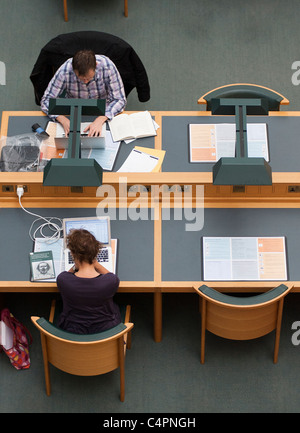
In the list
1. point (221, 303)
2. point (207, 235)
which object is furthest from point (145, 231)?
point (221, 303)

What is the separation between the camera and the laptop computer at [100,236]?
12.5 feet

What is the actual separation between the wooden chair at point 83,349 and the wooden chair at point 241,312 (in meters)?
0.52

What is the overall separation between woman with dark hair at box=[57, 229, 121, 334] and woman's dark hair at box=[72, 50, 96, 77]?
1.21m

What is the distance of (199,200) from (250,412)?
138cm

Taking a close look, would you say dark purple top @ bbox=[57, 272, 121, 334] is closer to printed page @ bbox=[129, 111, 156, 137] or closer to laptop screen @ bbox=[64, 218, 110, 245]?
laptop screen @ bbox=[64, 218, 110, 245]

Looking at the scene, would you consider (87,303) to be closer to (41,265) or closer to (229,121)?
(41,265)

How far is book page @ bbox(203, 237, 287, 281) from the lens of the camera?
3760mm

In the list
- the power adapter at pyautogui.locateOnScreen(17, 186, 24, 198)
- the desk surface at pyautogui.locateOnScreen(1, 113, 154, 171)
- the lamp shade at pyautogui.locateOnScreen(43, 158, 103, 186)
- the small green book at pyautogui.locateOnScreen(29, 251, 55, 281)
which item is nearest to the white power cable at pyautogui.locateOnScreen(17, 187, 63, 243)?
the power adapter at pyautogui.locateOnScreen(17, 186, 24, 198)


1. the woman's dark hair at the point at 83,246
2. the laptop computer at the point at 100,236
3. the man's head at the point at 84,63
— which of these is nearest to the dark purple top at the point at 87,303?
the woman's dark hair at the point at 83,246

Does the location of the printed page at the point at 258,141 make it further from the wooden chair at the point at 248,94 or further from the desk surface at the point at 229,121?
the wooden chair at the point at 248,94

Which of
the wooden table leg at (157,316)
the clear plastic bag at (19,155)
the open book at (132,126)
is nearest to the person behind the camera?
the wooden table leg at (157,316)

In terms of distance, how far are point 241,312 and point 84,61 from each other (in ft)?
6.47

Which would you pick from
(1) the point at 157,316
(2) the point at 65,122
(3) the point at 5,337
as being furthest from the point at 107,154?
(3) the point at 5,337
